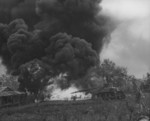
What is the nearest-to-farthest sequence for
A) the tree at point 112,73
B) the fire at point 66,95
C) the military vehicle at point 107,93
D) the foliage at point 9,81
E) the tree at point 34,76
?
the tree at point 34,76 → the fire at point 66,95 → the military vehicle at point 107,93 → the tree at point 112,73 → the foliage at point 9,81

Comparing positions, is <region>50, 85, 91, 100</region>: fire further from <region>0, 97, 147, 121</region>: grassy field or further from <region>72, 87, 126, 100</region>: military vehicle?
<region>0, 97, 147, 121</region>: grassy field

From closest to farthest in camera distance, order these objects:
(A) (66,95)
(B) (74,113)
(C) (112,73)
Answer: (B) (74,113) < (A) (66,95) < (C) (112,73)

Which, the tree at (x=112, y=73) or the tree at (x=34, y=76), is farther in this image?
the tree at (x=112, y=73)

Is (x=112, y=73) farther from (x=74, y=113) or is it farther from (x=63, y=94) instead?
(x=74, y=113)

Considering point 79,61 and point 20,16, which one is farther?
point 20,16

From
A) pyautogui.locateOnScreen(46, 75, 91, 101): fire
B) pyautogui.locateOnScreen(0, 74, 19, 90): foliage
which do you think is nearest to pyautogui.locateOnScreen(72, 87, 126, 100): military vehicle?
pyautogui.locateOnScreen(46, 75, 91, 101): fire

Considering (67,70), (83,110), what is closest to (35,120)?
(83,110)

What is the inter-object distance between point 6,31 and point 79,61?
14.3 m

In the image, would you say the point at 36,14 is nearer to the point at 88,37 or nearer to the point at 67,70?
the point at 88,37

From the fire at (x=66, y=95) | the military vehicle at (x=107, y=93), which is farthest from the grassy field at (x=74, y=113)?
the military vehicle at (x=107, y=93)

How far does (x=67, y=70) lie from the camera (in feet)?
129

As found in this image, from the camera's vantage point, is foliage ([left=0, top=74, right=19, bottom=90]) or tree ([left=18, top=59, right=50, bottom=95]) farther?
foliage ([left=0, top=74, right=19, bottom=90])

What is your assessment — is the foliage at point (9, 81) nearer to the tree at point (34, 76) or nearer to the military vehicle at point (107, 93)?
the military vehicle at point (107, 93)

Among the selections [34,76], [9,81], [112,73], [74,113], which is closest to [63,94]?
[34,76]
